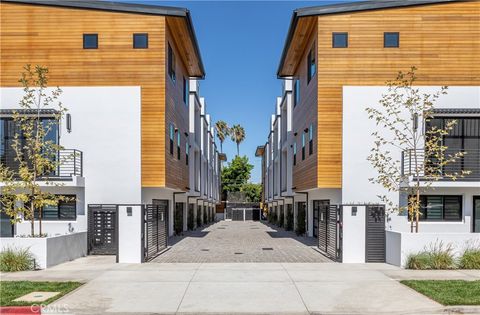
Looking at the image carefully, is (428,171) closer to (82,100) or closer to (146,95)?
(146,95)

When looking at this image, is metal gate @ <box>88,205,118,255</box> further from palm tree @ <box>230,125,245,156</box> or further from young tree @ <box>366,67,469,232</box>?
palm tree @ <box>230,125,245,156</box>

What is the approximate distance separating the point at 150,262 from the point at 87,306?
6.29m

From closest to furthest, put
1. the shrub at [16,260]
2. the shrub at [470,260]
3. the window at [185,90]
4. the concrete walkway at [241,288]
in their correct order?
the concrete walkway at [241,288], the shrub at [16,260], the shrub at [470,260], the window at [185,90]

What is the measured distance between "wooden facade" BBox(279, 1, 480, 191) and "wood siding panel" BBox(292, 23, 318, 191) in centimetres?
73

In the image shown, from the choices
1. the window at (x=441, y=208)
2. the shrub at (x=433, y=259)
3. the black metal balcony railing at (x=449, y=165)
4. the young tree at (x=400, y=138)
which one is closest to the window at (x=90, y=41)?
the young tree at (x=400, y=138)

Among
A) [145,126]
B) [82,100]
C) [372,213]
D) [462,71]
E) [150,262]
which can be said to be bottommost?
[150,262]

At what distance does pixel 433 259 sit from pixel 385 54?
9150mm

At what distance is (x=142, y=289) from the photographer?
36.3 ft

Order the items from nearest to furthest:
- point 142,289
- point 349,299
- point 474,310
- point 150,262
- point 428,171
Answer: point 474,310
point 349,299
point 142,289
point 150,262
point 428,171

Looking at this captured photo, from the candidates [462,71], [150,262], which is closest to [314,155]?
[462,71]

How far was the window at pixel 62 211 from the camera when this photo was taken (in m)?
19.3

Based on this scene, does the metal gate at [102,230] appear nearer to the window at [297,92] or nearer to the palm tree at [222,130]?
the window at [297,92]

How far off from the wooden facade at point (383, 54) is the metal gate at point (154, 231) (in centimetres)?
684

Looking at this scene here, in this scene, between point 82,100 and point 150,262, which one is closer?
point 150,262
